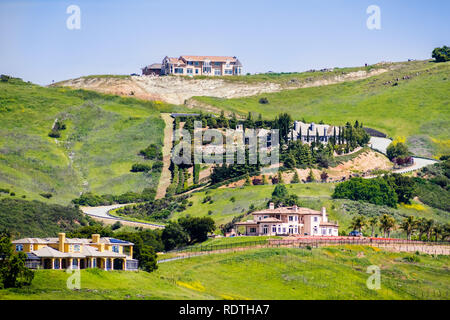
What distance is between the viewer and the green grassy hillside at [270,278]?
100 m

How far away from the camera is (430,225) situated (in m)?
151

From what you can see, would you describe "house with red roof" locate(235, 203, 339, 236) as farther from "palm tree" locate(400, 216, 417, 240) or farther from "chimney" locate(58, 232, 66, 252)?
"chimney" locate(58, 232, 66, 252)

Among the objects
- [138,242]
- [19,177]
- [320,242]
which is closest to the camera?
[138,242]

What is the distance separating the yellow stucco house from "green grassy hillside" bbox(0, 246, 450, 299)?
7.61 feet

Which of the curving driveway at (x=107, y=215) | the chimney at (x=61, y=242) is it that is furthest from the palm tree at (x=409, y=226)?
the chimney at (x=61, y=242)

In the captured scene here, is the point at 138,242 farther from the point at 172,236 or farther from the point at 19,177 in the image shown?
the point at 19,177

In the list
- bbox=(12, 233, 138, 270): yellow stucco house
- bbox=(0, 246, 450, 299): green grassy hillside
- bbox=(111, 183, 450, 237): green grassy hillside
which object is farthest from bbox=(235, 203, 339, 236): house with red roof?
bbox=(12, 233, 138, 270): yellow stucco house

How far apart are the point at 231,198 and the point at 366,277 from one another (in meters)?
55.8

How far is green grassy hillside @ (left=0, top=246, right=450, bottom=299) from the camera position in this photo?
100 m

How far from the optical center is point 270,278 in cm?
11688

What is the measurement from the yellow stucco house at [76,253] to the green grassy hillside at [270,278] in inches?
91.3
